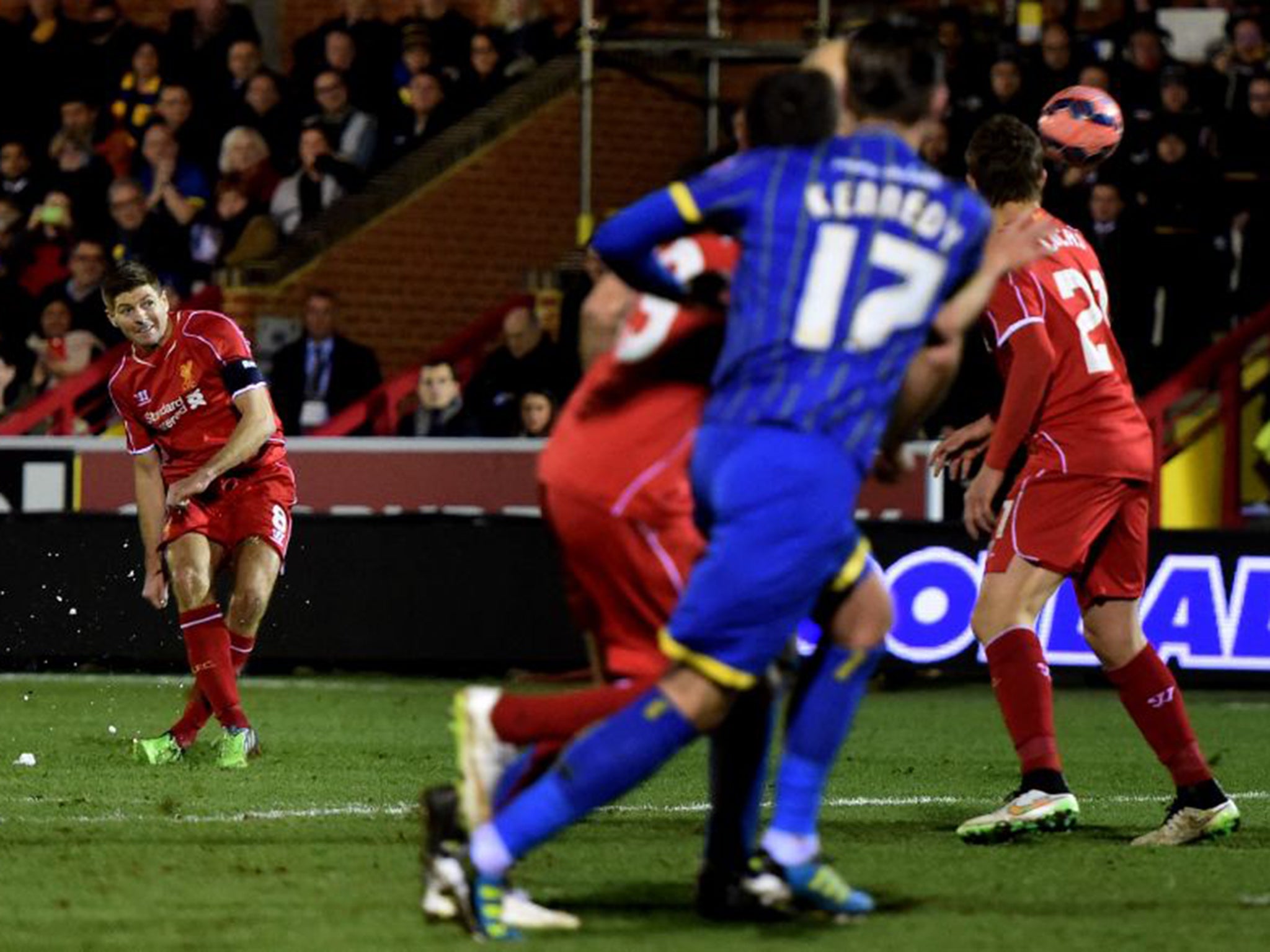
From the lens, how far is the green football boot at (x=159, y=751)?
33.3ft

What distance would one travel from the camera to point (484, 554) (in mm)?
14773

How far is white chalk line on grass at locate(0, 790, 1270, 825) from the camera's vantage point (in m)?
8.26

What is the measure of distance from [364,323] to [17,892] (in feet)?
44.4

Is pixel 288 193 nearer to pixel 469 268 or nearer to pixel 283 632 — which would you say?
pixel 469 268

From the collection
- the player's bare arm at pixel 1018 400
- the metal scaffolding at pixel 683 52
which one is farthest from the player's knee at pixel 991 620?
the metal scaffolding at pixel 683 52

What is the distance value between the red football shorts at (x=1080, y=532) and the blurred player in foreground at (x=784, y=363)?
6.79 feet

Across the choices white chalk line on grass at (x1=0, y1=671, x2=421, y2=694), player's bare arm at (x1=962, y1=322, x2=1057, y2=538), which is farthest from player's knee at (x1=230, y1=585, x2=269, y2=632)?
player's bare arm at (x1=962, y1=322, x2=1057, y2=538)

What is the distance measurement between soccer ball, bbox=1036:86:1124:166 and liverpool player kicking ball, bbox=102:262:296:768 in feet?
11.0

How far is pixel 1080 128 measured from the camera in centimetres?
862

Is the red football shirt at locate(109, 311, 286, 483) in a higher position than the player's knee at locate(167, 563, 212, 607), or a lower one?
higher

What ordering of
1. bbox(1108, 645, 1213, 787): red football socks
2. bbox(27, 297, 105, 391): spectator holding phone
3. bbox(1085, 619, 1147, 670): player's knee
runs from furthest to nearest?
bbox(27, 297, 105, 391): spectator holding phone < bbox(1085, 619, 1147, 670): player's knee < bbox(1108, 645, 1213, 787): red football socks

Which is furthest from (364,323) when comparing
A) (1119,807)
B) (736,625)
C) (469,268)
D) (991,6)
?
(736,625)

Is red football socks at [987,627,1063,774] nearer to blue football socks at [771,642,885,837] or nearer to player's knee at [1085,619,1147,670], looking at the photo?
player's knee at [1085,619,1147,670]

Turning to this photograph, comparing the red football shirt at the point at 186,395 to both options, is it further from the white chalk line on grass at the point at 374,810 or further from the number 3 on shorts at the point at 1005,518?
the number 3 on shorts at the point at 1005,518
